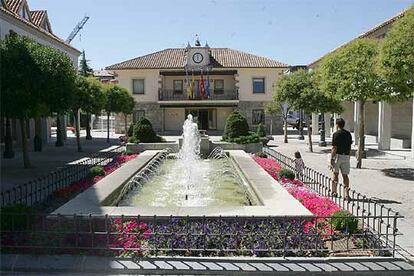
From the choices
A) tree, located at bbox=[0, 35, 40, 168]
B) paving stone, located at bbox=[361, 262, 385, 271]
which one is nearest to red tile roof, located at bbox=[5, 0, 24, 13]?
tree, located at bbox=[0, 35, 40, 168]

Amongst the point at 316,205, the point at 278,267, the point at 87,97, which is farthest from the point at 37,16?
the point at 278,267

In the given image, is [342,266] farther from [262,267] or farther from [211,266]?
[211,266]

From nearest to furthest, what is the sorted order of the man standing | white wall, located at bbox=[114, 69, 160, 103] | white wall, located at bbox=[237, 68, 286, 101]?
the man standing < white wall, located at bbox=[237, 68, 286, 101] < white wall, located at bbox=[114, 69, 160, 103]

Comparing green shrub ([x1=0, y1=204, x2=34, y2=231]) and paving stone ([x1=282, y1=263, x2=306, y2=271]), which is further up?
green shrub ([x1=0, y1=204, x2=34, y2=231])

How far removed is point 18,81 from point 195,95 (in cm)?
2956

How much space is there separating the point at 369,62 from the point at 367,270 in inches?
438

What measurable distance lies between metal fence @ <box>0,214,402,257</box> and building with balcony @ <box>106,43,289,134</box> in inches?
1418

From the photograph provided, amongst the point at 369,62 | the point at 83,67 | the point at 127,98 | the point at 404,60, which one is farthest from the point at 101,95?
the point at 83,67

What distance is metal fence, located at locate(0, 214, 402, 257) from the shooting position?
6273mm

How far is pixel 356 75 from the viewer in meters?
15.3

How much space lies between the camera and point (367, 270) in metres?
5.80

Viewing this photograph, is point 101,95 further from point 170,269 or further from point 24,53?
point 170,269

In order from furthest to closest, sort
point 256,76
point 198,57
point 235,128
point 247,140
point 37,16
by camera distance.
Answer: point 256,76
point 198,57
point 37,16
point 235,128
point 247,140

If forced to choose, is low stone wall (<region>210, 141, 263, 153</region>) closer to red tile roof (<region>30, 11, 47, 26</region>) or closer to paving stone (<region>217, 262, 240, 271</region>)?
paving stone (<region>217, 262, 240, 271</region>)
